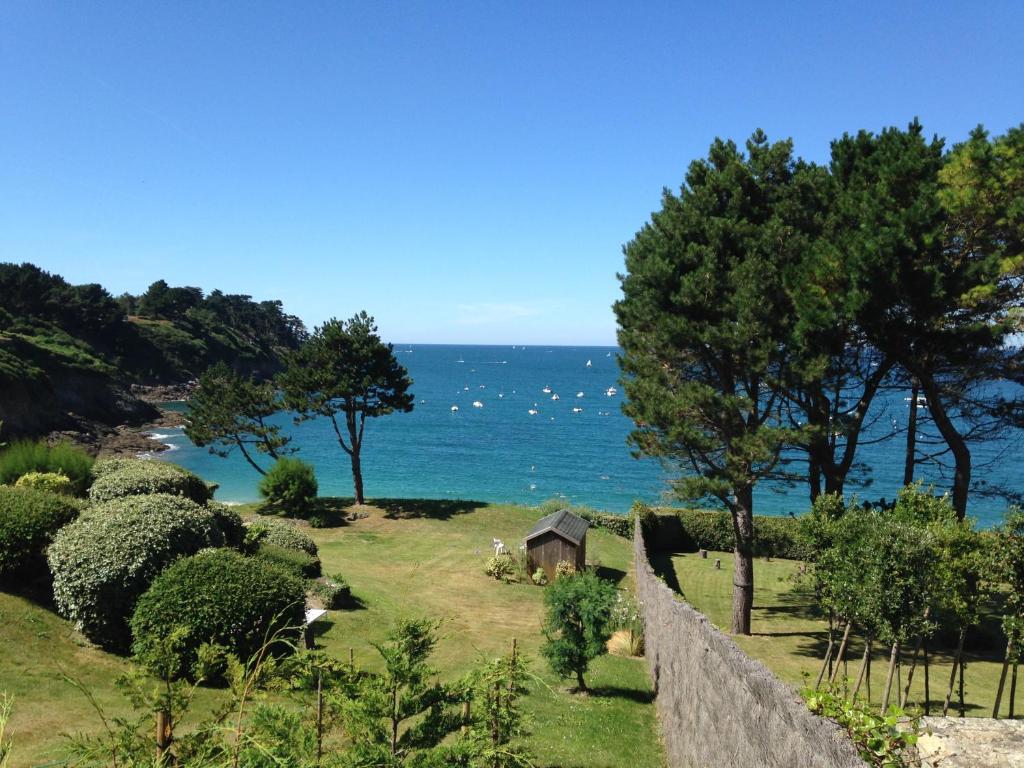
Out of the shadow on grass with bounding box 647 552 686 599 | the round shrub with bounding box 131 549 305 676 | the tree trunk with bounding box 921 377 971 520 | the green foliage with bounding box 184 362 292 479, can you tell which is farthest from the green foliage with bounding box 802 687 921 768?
the green foliage with bounding box 184 362 292 479

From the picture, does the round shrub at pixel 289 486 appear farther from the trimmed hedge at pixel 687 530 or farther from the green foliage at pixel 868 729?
the green foliage at pixel 868 729

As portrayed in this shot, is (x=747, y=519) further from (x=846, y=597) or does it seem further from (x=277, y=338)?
(x=277, y=338)

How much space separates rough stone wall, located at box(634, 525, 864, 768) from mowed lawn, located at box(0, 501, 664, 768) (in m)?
1.15

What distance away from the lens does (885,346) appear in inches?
693

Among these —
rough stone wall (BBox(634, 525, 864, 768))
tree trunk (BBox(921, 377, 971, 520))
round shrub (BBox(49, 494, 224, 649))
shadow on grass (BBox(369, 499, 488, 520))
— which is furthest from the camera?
shadow on grass (BBox(369, 499, 488, 520))

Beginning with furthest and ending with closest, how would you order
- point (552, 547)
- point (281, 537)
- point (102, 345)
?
point (102, 345)
point (552, 547)
point (281, 537)

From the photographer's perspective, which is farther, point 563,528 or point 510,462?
point 510,462

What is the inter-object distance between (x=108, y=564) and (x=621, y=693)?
1040cm

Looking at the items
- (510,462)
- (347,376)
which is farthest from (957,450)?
(510,462)

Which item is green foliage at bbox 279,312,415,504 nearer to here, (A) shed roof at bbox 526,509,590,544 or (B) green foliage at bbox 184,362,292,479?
(B) green foliage at bbox 184,362,292,479

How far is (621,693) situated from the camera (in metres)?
13.5

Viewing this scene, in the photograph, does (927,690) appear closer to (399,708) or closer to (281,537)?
(399,708)

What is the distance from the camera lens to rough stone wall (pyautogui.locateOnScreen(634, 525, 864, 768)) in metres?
5.71

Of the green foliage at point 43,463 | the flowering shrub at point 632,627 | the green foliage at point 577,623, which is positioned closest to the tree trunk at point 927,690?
the green foliage at point 577,623
